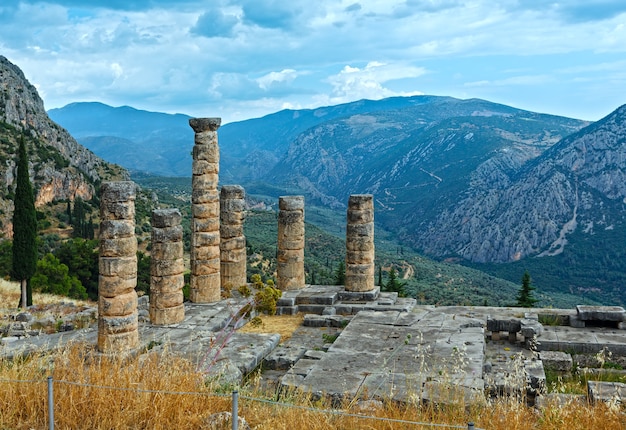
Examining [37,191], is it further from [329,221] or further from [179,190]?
[329,221]

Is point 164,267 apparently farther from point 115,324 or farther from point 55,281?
point 55,281

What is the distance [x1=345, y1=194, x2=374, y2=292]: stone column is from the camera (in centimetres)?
1836

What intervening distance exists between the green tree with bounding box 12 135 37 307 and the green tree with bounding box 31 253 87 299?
327 centimetres

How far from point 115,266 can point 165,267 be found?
2512 millimetres

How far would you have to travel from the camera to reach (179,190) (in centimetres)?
11412

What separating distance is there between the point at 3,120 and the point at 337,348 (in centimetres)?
6403

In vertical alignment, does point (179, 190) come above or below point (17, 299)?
above

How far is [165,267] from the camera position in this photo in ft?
49.5

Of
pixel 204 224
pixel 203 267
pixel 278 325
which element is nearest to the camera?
pixel 278 325

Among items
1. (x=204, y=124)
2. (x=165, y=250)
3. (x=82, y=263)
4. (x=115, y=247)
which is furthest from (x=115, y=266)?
(x=82, y=263)

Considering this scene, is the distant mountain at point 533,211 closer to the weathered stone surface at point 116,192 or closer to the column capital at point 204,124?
the column capital at point 204,124

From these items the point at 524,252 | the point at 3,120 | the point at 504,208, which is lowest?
the point at 524,252

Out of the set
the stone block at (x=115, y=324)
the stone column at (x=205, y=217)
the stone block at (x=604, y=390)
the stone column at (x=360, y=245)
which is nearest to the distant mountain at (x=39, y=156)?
the stone column at (x=205, y=217)

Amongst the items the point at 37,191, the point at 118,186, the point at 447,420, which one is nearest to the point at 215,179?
the point at 118,186
